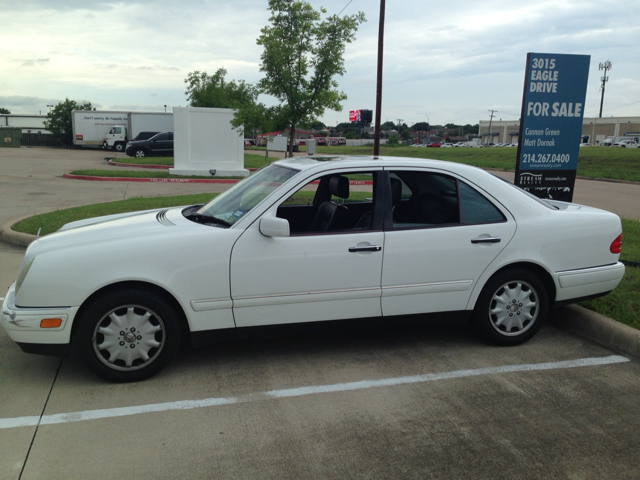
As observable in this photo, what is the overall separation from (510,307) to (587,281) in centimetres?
77

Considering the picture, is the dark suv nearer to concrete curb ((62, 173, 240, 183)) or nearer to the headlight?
concrete curb ((62, 173, 240, 183))

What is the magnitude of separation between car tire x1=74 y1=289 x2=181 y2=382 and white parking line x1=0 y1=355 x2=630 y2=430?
0.36 m

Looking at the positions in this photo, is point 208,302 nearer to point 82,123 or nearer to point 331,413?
point 331,413

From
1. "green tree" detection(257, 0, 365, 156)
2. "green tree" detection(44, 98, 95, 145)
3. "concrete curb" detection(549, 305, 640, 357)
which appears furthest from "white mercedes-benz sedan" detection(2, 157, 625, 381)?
"green tree" detection(44, 98, 95, 145)

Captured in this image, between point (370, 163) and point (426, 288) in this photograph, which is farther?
point (370, 163)

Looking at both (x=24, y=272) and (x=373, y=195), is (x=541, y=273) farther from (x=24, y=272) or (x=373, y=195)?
(x=24, y=272)

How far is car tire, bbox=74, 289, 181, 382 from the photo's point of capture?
3.78m

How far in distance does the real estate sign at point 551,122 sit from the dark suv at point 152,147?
2768 cm

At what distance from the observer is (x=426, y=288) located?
4.40 m

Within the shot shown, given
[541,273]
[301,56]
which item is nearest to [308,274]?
[541,273]

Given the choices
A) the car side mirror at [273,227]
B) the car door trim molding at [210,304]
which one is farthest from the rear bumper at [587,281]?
the car door trim molding at [210,304]

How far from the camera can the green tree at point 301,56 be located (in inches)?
468

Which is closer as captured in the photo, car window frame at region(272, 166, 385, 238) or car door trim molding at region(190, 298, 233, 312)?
car door trim molding at region(190, 298, 233, 312)

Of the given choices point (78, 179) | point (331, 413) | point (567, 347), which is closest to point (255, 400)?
point (331, 413)
